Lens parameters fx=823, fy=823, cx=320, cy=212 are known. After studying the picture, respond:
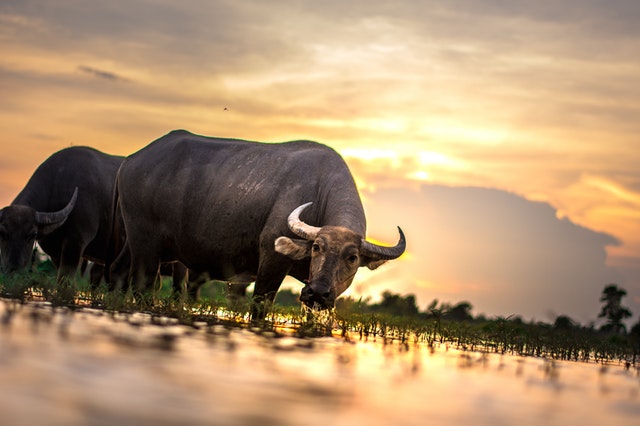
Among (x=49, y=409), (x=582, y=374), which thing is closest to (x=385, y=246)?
(x=582, y=374)

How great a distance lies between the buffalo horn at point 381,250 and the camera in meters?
8.88

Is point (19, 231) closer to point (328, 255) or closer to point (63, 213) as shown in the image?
point (63, 213)

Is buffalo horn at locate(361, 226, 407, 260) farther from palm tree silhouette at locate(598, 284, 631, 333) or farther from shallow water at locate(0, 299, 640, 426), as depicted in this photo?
palm tree silhouette at locate(598, 284, 631, 333)

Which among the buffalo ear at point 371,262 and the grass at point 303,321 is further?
the buffalo ear at point 371,262

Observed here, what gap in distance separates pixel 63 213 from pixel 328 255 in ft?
24.7

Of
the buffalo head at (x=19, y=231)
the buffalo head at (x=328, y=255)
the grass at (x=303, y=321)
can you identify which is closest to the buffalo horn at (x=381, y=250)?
the buffalo head at (x=328, y=255)

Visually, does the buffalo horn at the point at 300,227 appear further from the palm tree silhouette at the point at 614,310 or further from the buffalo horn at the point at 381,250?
the palm tree silhouette at the point at 614,310

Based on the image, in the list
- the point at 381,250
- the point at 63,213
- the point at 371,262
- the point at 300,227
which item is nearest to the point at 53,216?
the point at 63,213

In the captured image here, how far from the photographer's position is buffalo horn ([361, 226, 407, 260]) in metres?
8.88

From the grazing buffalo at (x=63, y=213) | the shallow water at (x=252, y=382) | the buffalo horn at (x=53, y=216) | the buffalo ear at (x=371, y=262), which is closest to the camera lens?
the shallow water at (x=252, y=382)

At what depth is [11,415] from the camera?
232 cm

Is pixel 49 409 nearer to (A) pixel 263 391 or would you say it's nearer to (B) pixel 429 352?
(A) pixel 263 391

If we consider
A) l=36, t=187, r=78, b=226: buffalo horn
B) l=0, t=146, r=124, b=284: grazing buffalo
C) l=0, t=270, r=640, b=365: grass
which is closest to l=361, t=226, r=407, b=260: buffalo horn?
l=0, t=270, r=640, b=365: grass

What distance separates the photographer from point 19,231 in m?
13.7
